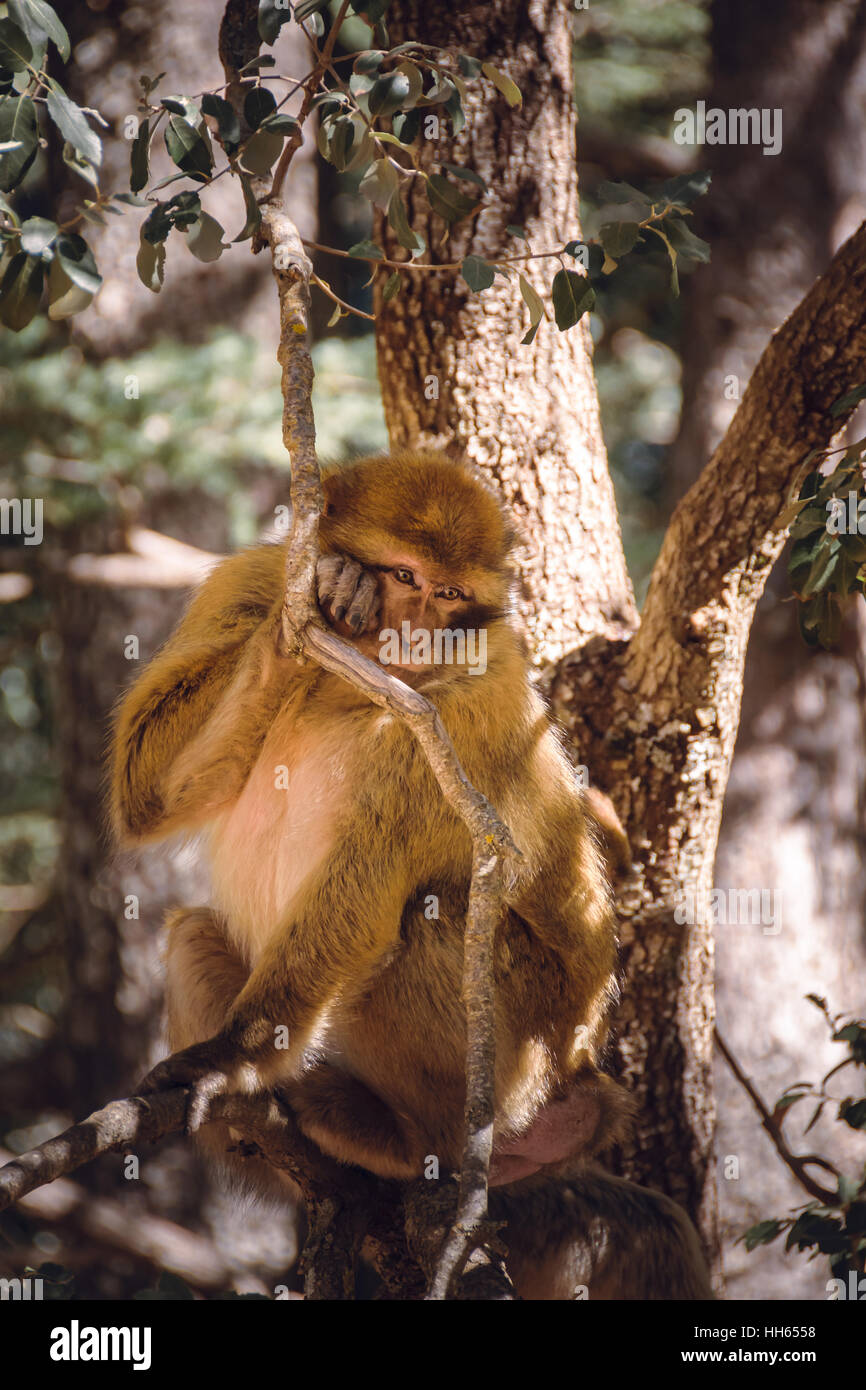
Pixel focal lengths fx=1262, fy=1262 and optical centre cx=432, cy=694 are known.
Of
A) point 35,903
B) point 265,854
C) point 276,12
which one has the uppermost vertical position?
point 276,12

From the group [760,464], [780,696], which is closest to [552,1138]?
[760,464]

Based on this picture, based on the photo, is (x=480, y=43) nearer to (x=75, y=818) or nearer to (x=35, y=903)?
(x=75, y=818)

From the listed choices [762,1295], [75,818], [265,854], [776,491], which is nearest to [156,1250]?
[75,818]

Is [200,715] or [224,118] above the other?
[224,118]

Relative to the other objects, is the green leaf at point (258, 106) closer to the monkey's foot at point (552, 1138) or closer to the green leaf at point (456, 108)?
the green leaf at point (456, 108)

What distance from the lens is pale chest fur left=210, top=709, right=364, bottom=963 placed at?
8.65 ft

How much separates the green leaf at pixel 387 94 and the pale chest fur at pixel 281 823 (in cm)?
118

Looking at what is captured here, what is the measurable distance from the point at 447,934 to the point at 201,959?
2.16ft

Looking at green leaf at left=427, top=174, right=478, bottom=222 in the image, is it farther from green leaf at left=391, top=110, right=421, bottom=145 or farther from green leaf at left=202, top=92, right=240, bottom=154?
green leaf at left=202, top=92, right=240, bottom=154

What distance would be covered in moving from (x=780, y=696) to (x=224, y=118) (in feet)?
14.7

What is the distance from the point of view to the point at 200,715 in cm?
270

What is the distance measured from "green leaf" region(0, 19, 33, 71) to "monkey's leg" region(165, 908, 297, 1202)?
186 centimetres

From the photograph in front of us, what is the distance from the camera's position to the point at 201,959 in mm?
2959

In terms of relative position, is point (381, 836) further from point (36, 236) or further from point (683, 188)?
point (683, 188)
